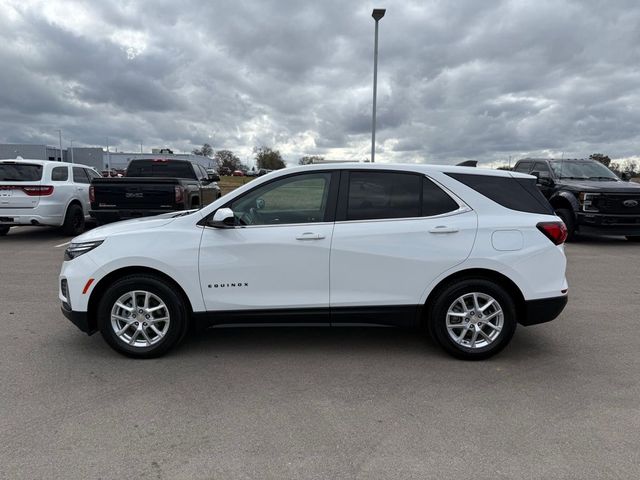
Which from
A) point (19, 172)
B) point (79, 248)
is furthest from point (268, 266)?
point (19, 172)

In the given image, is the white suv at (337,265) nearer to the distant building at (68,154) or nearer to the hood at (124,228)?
the hood at (124,228)

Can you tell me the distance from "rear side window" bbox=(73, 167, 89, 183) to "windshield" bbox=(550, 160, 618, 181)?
11920 millimetres

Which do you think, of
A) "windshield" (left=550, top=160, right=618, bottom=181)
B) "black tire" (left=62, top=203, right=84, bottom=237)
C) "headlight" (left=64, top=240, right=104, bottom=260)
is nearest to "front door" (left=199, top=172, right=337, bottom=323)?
"headlight" (left=64, top=240, right=104, bottom=260)

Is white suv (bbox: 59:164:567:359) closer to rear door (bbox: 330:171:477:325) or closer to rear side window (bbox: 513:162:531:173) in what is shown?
rear door (bbox: 330:171:477:325)

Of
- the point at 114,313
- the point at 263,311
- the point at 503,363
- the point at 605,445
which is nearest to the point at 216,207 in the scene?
the point at 263,311

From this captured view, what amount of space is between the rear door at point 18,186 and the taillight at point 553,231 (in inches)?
406

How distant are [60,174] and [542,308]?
10.9m

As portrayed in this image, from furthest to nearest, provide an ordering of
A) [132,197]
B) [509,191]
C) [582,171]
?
[582,171], [132,197], [509,191]

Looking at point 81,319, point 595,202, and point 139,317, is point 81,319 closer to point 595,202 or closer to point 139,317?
point 139,317

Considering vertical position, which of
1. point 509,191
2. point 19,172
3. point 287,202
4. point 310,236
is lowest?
point 310,236

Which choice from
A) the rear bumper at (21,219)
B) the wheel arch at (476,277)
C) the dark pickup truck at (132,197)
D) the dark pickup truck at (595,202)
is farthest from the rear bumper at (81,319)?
the dark pickup truck at (595,202)

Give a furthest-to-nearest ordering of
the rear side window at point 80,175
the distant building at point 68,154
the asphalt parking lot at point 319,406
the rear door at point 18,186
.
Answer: the distant building at point 68,154 → the rear side window at point 80,175 → the rear door at point 18,186 → the asphalt parking lot at point 319,406

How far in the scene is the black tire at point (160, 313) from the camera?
4125 millimetres

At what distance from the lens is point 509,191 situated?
14.2 feet
